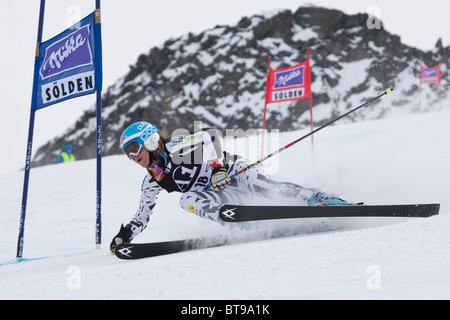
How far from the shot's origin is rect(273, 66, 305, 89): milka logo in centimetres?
1004

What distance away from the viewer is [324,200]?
4242mm

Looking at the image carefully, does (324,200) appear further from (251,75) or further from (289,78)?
(251,75)

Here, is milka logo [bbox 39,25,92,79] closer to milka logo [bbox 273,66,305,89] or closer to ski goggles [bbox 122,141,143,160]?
ski goggles [bbox 122,141,143,160]

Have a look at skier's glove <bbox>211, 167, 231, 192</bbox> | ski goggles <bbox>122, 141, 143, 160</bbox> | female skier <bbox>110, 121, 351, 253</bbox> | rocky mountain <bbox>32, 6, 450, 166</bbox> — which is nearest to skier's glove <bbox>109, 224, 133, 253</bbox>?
female skier <bbox>110, 121, 351, 253</bbox>

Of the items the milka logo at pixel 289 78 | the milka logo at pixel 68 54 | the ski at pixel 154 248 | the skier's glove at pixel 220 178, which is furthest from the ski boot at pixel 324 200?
the milka logo at pixel 289 78

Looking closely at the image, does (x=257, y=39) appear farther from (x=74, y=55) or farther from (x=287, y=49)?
(x=74, y=55)

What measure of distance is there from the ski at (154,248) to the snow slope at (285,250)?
98 mm

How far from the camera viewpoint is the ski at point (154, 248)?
383 centimetres

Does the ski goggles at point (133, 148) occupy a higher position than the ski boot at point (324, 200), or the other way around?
the ski goggles at point (133, 148)

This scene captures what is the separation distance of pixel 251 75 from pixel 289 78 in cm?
8237

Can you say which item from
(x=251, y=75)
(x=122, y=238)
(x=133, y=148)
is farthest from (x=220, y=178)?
(x=251, y=75)

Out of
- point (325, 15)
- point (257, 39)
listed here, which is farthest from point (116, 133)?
point (325, 15)

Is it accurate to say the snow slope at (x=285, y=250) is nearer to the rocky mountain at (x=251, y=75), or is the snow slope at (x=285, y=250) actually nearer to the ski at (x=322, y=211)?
the ski at (x=322, y=211)
